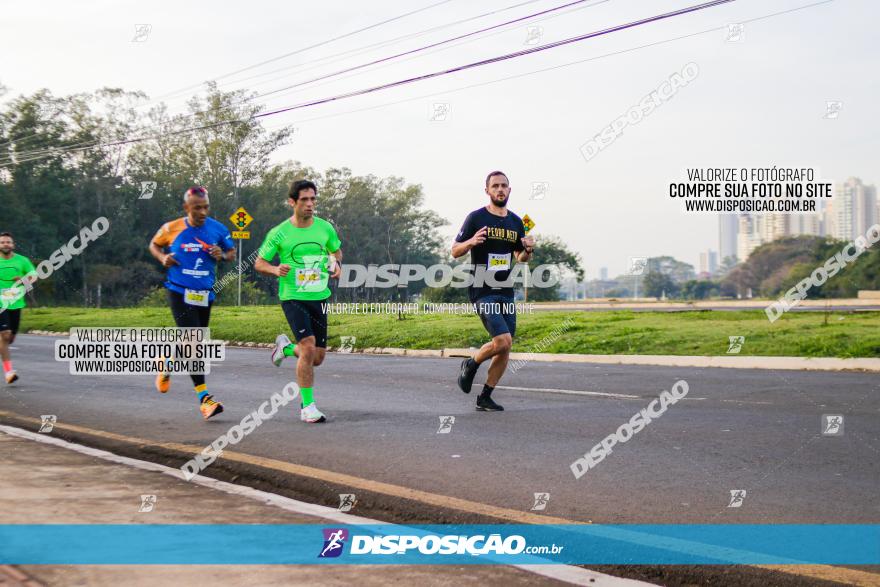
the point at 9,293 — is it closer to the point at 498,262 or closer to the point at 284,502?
the point at 498,262

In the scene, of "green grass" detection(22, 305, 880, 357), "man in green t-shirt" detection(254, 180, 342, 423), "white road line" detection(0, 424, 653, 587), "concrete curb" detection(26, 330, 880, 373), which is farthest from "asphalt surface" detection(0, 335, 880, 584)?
"green grass" detection(22, 305, 880, 357)

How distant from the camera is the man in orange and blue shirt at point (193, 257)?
8.83 meters

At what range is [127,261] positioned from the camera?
67812 mm

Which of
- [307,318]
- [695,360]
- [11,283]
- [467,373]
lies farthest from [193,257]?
[695,360]

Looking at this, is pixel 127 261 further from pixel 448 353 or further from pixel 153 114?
pixel 448 353

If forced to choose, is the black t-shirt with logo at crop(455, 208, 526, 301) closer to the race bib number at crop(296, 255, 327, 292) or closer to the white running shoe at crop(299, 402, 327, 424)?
the race bib number at crop(296, 255, 327, 292)

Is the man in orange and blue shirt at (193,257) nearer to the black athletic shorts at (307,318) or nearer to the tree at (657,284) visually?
the black athletic shorts at (307,318)

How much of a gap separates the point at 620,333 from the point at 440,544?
15717mm

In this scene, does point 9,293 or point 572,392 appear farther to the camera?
point 9,293

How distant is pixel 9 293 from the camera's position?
13.0 meters

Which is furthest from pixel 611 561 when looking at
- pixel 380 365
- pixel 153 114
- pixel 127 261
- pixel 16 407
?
pixel 153 114

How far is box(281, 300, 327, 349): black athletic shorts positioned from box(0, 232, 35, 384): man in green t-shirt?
6302 mm

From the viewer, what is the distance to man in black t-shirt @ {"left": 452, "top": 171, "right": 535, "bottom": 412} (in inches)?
356

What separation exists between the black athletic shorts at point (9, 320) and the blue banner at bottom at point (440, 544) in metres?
9.36
